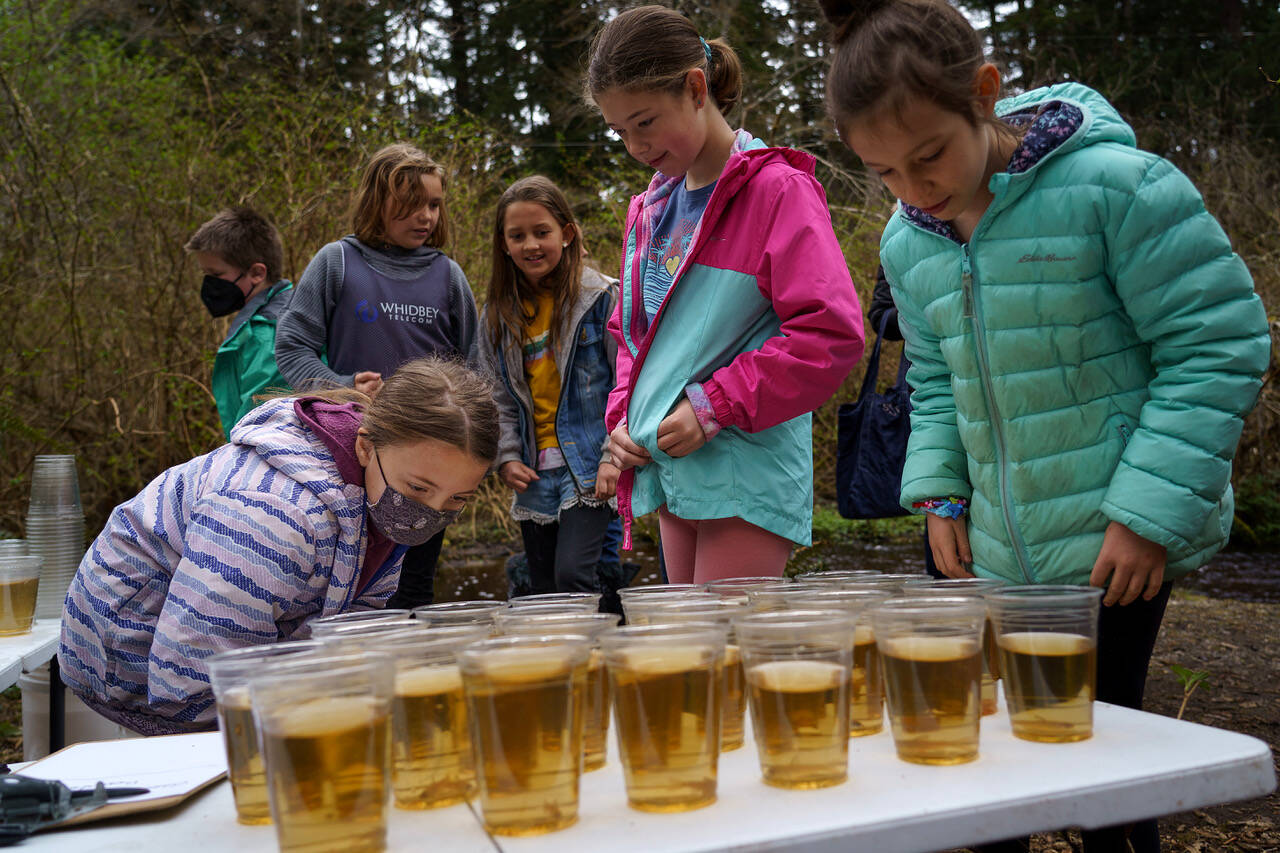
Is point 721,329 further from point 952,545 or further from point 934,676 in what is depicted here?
point 934,676

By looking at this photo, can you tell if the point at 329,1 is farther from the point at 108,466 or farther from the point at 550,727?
the point at 550,727

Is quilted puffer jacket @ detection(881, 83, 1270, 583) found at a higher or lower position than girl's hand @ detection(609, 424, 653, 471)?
higher

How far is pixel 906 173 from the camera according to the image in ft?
5.86

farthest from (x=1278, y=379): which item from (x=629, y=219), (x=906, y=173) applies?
(x=906, y=173)

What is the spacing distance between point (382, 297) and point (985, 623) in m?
3.04

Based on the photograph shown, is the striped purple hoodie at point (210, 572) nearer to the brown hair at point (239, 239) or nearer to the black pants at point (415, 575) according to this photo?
the black pants at point (415, 575)

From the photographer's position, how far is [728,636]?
1261mm

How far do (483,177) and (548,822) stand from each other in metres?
8.11

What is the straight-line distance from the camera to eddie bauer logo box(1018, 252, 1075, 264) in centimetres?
183

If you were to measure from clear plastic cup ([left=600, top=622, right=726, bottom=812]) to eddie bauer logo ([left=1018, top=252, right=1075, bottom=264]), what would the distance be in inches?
42.5

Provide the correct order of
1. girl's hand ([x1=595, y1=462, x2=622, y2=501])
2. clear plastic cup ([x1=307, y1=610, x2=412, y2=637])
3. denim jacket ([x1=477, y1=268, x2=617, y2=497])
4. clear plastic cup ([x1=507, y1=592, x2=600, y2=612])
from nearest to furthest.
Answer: clear plastic cup ([x1=307, y1=610, x2=412, y2=637]), clear plastic cup ([x1=507, y1=592, x2=600, y2=612]), girl's hand ([x1=595, y1=462, x2=622, y2=501]), denim jacket ([x1=477, y1=268, x2=617, y2=497])

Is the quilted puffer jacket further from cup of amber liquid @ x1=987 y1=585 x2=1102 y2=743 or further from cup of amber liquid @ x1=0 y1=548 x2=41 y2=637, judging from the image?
cup of amber liquid @ x1=0 y1=548 x2=41 y2=637

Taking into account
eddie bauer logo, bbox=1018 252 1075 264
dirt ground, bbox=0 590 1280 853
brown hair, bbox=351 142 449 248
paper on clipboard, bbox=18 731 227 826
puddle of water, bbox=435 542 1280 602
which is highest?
brown hair, bbox=351 142 449 248


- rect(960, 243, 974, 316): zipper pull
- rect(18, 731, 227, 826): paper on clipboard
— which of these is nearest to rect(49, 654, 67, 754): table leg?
rect(18, 731, 227, 826): paper on clipboard
